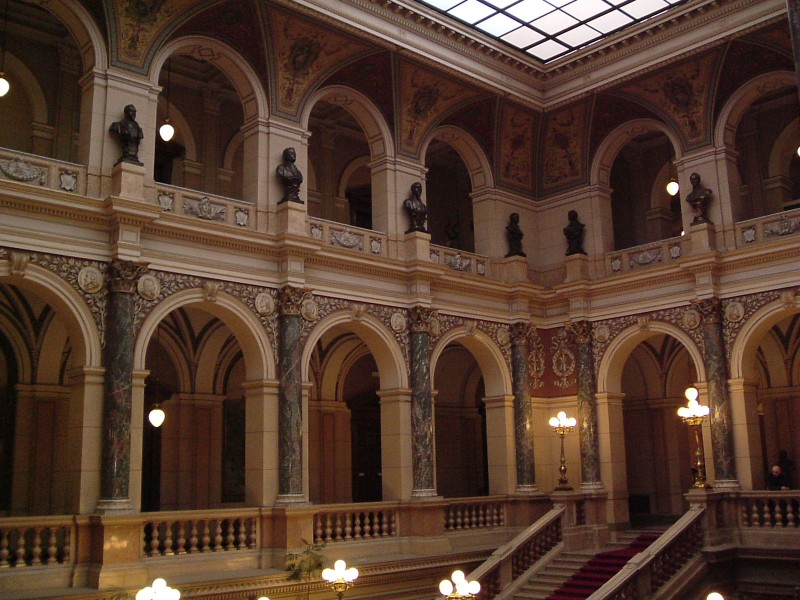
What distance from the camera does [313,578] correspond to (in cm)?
1433

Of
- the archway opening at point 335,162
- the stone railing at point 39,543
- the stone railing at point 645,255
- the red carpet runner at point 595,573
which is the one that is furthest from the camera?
the archway opening at point 335,162

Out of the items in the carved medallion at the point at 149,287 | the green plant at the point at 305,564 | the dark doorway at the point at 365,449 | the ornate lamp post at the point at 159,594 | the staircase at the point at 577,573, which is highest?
the carved medallion at the point at 149,287

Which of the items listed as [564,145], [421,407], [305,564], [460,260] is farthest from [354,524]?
[564,145]

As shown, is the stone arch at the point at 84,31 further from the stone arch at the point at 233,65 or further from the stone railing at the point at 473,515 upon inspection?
the stone railing at the point at 473,515

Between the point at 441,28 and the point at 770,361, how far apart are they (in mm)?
10726

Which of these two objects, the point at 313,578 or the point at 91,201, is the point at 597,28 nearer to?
the point at 91,201

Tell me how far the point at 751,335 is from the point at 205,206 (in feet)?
33.6

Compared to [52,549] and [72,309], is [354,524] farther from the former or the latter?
[72,309]

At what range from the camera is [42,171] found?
1352cm

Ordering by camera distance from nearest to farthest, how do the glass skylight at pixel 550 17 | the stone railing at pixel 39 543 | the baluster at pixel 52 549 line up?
1. the stone railing at pixel 39 543
2. the baluster at pixel 52 549
3. the glass skylight at pixel 550 17

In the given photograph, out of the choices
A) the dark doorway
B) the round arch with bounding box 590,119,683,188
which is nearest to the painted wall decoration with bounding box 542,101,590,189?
the round arch with bounding box 590,119,683,188

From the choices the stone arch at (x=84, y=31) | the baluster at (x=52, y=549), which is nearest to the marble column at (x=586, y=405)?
the baluster at (x=52, y=549)

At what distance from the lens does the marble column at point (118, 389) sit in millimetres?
13234

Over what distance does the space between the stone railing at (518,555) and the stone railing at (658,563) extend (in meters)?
2.10
